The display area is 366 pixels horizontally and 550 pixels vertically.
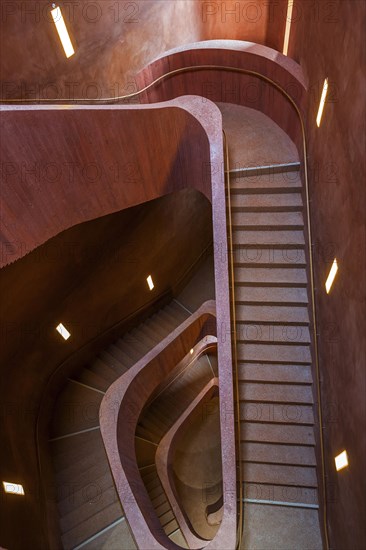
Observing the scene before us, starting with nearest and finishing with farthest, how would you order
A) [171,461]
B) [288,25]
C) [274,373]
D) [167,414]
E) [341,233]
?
[341,233] < [274,373] < [288,25] < [171,461] < [167,414]

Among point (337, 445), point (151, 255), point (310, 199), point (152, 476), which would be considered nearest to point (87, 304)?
point (151, 255)

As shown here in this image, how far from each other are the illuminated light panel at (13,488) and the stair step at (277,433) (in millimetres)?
4313

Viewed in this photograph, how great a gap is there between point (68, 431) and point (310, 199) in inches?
289

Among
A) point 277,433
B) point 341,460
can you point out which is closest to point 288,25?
point 277,433

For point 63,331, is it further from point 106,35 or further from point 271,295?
point 106,35

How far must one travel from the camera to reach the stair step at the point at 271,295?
607 cm

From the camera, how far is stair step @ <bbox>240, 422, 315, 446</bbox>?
18.3 ft

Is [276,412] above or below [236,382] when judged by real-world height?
below

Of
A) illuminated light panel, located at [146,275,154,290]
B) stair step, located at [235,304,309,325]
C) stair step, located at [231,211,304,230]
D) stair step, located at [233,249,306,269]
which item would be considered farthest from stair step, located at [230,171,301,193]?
illuminated light panel, located at [146,275,154,290]

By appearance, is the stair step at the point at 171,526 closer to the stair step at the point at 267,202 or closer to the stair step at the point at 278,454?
the stair step at the point at 278,454

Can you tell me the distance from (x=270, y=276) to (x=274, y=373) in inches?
51.8

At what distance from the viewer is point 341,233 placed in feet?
14.8

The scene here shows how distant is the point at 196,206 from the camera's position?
12055mm

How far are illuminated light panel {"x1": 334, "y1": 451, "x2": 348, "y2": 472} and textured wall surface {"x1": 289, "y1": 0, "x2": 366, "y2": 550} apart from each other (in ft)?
0.26
